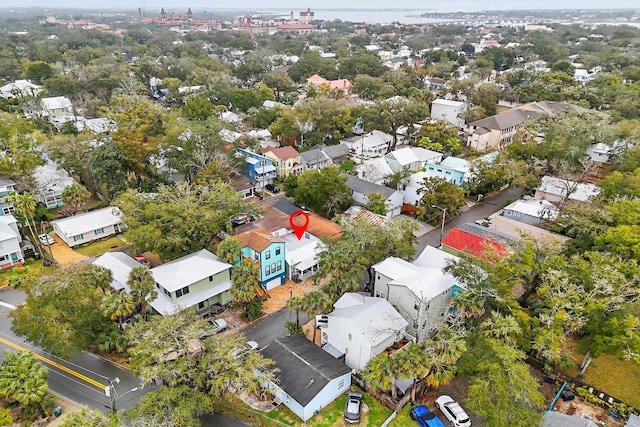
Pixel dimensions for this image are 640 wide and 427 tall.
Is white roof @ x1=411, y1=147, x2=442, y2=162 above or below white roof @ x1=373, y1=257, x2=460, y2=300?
below

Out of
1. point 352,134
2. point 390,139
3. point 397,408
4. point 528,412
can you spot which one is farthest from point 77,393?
point 352,134

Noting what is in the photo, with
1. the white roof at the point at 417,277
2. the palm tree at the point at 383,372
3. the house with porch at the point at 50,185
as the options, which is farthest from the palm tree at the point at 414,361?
the house with porch at the point at 50,185

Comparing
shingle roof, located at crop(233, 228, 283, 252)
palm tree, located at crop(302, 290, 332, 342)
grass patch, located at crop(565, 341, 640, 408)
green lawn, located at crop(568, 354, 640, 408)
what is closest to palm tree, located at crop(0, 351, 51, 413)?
palm tree, located at crop(302, 290, 332, 342)

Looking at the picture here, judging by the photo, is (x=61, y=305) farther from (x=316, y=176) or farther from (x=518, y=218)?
(x=518, y=218)

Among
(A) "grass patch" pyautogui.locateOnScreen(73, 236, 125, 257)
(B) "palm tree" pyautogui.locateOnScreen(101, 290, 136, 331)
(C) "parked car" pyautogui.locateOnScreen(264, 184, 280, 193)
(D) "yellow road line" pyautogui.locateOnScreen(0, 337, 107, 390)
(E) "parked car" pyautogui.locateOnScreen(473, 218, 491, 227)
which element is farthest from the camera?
(C) "parked car" pyautogui.locateOnScreen(264, 184, 280, 193)

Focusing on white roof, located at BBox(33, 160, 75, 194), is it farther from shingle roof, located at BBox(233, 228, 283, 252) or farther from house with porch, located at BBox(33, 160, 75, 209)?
shingle roof, located at BBox(233, 228, 283, 252)

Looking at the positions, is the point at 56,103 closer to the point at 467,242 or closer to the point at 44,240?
the point at 44,240
